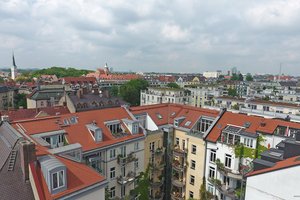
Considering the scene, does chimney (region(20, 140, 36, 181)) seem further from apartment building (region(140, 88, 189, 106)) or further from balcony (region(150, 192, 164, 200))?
apartment building (region(140, 88, 189, 106))

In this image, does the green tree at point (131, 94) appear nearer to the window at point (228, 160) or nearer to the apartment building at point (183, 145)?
the apartment building at point (183, 145)

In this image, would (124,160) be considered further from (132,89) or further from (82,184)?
(132,89)

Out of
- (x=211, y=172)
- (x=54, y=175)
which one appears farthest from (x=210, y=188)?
(x=54, y=175)

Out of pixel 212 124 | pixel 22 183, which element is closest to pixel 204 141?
pixel 212 124

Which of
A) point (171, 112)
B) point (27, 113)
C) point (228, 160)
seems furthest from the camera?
point (27, 113)

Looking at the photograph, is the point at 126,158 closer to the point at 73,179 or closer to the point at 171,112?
the point at 73,179

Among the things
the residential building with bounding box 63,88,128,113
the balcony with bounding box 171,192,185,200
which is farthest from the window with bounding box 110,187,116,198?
the residential building with bounding box 63,88,128,113
